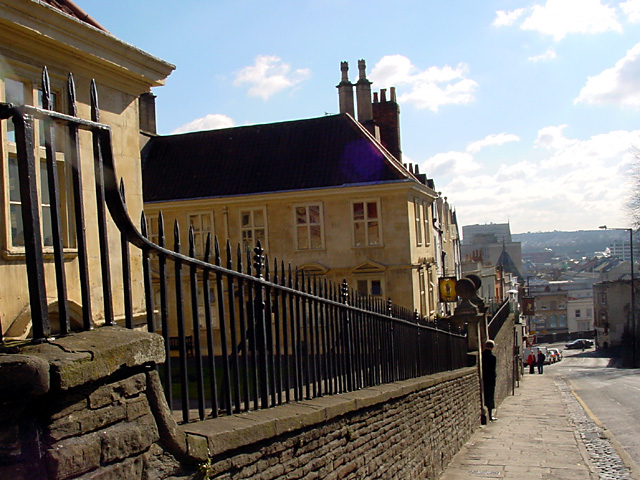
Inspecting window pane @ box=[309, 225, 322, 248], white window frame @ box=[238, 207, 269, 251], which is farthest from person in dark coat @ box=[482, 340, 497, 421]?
white window frame @ box=[238, 207, 269, 251]

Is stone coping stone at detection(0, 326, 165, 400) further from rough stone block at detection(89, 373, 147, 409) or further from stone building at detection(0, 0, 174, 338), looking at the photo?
stone building at detection(0, 0, 174, 338)

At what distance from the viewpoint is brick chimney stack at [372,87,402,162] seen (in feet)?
104

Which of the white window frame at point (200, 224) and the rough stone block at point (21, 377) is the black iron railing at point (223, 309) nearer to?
the rough stone block at point (21, 377)

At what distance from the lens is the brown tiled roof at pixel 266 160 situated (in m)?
27.0

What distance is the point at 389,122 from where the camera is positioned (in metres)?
31.9

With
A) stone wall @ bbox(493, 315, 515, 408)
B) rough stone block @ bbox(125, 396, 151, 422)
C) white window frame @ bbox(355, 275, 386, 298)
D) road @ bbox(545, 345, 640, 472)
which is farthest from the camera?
white window frame @ bbox(355, 275, 386, 298)

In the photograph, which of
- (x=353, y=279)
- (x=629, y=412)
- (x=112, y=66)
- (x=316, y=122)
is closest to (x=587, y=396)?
(x=629, y=412)

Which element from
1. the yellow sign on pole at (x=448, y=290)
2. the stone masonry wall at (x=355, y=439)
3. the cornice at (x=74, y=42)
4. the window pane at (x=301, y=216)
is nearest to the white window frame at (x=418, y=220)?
the yellow sign on pole at (x=448, y=290)

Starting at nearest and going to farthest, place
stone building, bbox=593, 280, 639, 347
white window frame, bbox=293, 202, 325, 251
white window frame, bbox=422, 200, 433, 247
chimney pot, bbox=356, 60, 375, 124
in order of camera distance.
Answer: white window frame, bbox=293, 202, 325, 251, white window frame, bbox=422, 200, 433, 247, chimney pot, bbox=356, 60, 375, 124, stone building, bbox=593, 280, 639, 347

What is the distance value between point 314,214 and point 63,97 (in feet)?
59.9

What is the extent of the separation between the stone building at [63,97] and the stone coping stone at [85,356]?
176 inches

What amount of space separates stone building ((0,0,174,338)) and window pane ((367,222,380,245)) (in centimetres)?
1628

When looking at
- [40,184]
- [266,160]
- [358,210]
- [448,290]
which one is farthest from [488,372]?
[266,160]

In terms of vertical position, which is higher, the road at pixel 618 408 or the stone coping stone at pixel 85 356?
the stone coping stone at pixel 85 356
